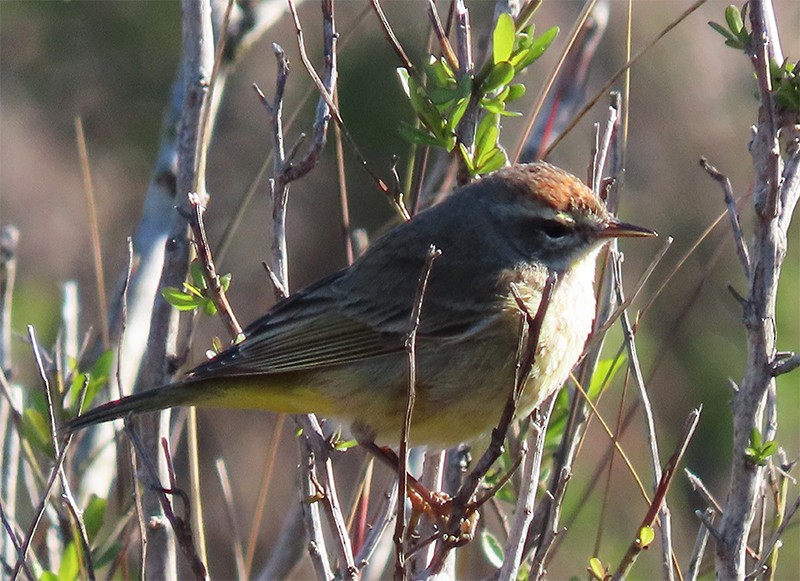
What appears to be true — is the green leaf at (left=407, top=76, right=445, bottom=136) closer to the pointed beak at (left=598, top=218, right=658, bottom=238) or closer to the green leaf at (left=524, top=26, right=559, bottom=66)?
the green leaf at (left=524, top=26, right=559, bottom=66)

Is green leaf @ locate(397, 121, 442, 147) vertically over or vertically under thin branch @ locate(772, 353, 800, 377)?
over

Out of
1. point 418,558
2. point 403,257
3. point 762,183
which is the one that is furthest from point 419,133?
point 418,558

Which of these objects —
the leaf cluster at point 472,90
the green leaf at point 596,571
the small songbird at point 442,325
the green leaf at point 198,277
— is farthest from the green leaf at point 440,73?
the green leaf at point 596,571

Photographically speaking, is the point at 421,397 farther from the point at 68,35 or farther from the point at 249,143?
the point at 68,35

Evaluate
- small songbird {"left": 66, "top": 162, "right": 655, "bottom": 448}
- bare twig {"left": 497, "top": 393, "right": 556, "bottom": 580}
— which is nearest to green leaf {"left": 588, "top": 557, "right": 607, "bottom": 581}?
bare twig {"left": 497, "top": 393, "right": 556, "bottom": 580}

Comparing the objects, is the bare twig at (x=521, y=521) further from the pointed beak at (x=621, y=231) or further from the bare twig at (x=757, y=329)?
the pointed beak at (x=621, y=231)

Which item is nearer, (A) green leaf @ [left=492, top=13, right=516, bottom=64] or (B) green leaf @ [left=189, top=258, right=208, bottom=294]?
(A) green leaf @ [left=492, top=13, right=516, bottom=64]
